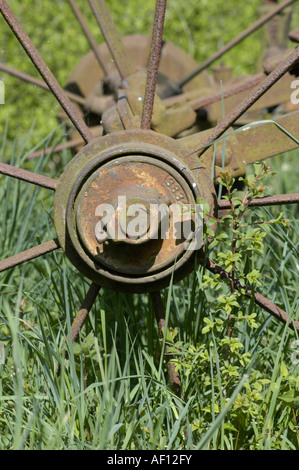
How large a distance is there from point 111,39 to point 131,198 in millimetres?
1195

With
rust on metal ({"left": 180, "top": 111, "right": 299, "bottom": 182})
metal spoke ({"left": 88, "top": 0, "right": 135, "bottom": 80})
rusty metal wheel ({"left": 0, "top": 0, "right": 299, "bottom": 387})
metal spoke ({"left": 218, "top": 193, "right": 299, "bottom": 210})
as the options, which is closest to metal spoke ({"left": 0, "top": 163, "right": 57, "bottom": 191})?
rusty metal wheel ({"left": 0, "top": 0, "right": 299, "bottom": 387})

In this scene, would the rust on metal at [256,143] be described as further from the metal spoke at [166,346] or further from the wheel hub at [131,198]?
the metal spoke at [166,346]

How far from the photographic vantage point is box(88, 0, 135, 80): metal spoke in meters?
2.73

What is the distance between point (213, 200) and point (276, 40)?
2271 mm

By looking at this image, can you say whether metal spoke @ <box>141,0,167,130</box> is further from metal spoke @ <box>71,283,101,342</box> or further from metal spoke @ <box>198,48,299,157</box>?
metal spoke @ <box>71,283,101,342</box>

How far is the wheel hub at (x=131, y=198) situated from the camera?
183 cm

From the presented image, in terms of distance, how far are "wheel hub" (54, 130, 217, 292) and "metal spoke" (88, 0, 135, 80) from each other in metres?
0.95

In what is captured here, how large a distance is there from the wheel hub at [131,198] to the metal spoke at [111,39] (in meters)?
0.95

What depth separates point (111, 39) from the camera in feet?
8.98

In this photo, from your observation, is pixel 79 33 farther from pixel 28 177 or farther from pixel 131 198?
pixel 131 198

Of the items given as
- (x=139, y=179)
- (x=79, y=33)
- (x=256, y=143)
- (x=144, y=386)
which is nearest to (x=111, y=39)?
(x=256, y=143)
